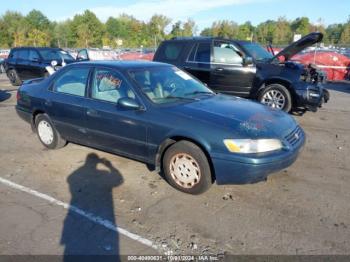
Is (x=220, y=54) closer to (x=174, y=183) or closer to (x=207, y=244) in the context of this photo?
(x=174, y=183)

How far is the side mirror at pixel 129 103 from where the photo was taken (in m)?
4.32

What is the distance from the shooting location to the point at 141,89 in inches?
177

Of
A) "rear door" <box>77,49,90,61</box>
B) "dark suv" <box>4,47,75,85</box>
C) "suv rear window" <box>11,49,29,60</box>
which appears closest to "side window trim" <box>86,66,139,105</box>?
"dark suv" <box>4,47,75,85</box>

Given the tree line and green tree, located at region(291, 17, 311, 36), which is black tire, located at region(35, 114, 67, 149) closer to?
the tree line

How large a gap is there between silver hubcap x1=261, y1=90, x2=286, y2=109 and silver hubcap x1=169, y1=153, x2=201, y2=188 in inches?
181

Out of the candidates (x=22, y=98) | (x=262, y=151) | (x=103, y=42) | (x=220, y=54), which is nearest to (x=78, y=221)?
(x=262, y=151)

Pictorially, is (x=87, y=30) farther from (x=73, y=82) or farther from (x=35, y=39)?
(x=73, y=82)

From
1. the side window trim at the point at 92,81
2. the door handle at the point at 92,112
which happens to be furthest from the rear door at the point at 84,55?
the door handle at the point at 92,112

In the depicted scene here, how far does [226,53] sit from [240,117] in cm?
484

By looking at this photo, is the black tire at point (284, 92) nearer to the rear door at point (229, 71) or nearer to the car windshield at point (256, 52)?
the rear door at point (229, 71)

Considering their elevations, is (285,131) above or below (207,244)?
above

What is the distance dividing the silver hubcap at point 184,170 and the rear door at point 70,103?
1.66 meters

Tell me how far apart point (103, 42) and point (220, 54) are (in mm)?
55333

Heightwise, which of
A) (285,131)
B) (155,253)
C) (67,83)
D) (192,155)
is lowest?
(155,253)
